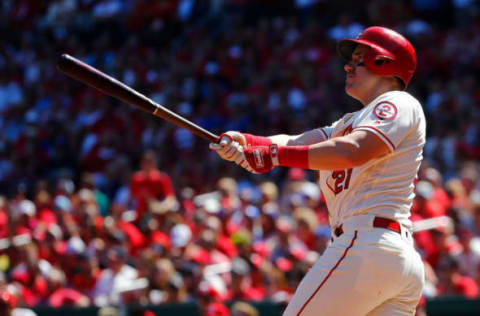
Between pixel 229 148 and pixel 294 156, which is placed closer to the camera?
pixel 294 156

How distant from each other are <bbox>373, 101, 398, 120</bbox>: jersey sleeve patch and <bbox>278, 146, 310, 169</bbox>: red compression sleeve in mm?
323

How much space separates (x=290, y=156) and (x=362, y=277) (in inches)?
22.4

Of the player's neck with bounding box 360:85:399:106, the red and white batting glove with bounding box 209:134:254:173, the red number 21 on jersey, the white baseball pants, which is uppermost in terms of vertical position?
the player's neck with bounding box 360:85:399:106

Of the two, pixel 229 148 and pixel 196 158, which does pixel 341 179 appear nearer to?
pixel 229 148

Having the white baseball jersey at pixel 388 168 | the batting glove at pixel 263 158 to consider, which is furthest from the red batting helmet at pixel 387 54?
the batting glove at pixel 263 158

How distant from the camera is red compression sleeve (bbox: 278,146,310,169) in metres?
3.29

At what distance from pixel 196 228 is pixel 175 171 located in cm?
236

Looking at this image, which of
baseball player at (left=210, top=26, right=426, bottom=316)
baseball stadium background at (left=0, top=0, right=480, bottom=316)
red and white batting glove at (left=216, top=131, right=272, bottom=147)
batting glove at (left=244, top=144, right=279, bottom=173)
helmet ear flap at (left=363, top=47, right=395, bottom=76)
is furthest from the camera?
baseball stadium background at (left=0, top=0, right=480, bottom=316)

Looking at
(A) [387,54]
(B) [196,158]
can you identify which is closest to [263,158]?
(A) [387,54]

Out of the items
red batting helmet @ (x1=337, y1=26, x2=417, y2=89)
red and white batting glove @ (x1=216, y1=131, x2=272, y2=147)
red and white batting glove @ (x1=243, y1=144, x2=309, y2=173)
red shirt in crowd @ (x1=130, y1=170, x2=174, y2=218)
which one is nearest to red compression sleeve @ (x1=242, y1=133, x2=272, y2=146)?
red and white batting glove @ (x1=216, y1=131, x2=272, y2=147)

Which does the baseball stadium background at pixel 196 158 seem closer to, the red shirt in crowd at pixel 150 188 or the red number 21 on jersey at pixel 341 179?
the red shirt in crowd at pixel 150 188

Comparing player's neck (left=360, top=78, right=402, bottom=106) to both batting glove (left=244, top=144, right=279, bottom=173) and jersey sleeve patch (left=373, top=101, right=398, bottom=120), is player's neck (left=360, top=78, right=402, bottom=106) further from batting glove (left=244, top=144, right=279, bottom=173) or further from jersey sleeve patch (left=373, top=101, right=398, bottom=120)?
batting glove (left=244, top=144, right=279, bottom=173)

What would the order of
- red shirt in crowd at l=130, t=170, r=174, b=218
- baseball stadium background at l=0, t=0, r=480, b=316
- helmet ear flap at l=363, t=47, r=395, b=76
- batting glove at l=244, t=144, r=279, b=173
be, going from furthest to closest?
1. red shirt in crowd at l=130, t=170, r=174, b=218
2. baseball stadium background at l=0, t=0, r=480, b=316
3. helmet ear flap at l=363, t=47, r=395, b=76
4. batting glove at l=244, t=144, r=279, b=173

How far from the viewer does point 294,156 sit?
331cm
